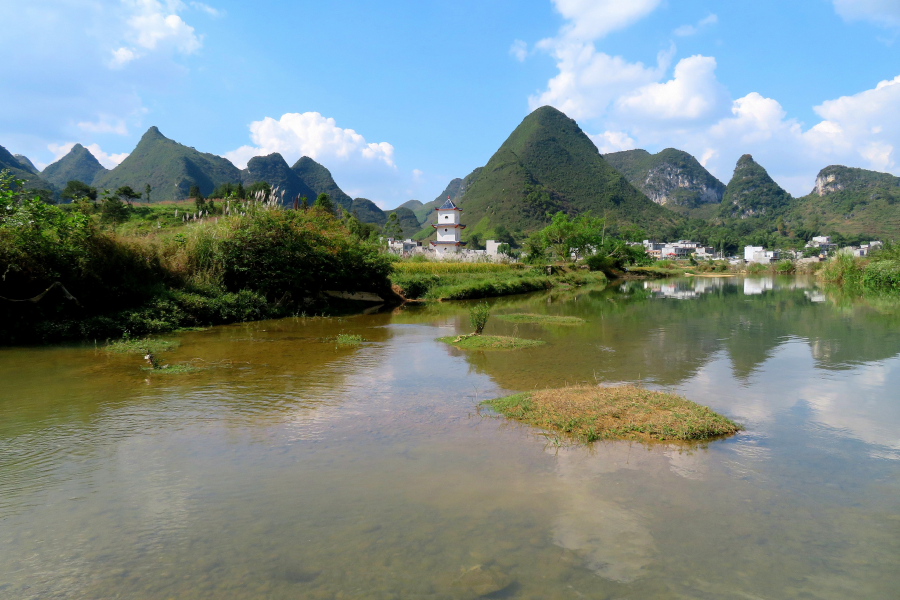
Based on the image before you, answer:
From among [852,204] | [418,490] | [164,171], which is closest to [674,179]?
[852,204]

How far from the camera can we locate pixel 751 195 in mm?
153750

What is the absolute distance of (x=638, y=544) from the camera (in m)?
3.67

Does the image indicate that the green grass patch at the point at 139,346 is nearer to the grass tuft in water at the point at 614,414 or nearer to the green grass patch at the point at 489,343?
the green grass patch at the point at 489,343

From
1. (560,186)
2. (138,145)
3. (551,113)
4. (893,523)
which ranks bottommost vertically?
(893,523)

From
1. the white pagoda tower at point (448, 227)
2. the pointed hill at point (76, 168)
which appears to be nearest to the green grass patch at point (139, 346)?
the white pagoda tower at point (448, 227)

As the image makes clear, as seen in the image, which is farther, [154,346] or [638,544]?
[154,346]

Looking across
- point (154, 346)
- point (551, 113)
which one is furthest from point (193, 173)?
point (154, 346)

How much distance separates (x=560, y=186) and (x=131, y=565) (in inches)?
5470

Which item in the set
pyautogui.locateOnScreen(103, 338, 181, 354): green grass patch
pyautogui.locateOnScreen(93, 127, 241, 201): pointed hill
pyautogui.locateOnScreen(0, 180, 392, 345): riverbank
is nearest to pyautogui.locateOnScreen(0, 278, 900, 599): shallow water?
pyautogui.locateOnScreen(103, 338, 181, 354): green grass patch

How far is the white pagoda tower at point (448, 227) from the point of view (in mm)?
57219

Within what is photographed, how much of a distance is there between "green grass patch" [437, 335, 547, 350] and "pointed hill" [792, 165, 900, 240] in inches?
4114

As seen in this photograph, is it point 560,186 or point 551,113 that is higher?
point 551,113

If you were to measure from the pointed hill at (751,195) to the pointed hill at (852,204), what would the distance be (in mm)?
6076

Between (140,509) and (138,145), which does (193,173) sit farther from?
(140,509)
